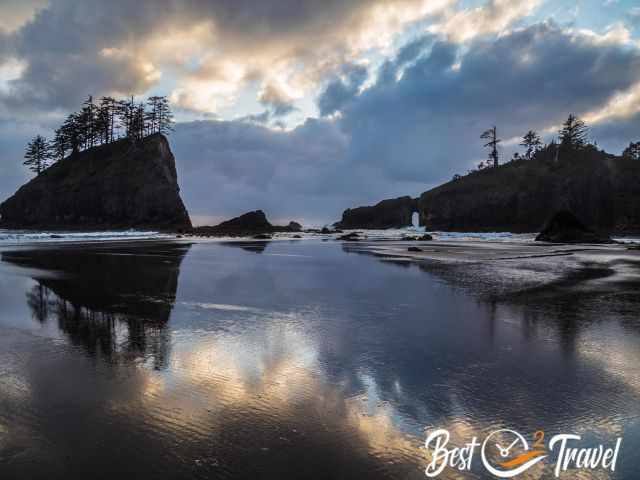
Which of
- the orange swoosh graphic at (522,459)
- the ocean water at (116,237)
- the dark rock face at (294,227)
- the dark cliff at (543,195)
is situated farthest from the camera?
the dark rock face at (294,227)

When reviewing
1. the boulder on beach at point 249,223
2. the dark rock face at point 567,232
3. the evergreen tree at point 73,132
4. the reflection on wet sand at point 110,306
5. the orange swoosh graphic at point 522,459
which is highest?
the evergreen tree at point 73,132

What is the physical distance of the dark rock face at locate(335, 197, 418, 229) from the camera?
86.0 m

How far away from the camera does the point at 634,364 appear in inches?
174

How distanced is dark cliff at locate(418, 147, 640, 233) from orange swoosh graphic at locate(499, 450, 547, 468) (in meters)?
57.9

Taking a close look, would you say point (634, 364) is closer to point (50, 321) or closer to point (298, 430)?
point (298, 430)

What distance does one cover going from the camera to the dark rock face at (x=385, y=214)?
86.0 m

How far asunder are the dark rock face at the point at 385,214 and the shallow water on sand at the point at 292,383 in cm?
7955

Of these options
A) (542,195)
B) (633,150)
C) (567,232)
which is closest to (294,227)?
(542,195)

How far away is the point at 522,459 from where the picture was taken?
2.64 m

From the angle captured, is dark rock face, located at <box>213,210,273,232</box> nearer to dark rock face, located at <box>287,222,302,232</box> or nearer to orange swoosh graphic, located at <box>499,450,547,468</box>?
dark rock face, located at <box>287,222,302,232</box>

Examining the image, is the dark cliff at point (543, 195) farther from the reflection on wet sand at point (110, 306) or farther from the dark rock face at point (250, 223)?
the reflection on wet sand at point (110, 306)

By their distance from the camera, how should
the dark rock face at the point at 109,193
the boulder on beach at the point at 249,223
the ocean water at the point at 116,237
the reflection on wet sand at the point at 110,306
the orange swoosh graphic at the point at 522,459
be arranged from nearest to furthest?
the orange swoosh graphic at the point at 522,459
the reflection on wet sand at the point at 110,306
the ocean water at the point at 116,237
the dark rock face at the point at 109,193
the boulder on beach at the point at 249,223

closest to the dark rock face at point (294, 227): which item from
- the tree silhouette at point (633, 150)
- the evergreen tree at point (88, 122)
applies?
the evergreen tree at point (88, 122)

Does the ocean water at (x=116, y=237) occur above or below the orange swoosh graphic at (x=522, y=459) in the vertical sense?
above
